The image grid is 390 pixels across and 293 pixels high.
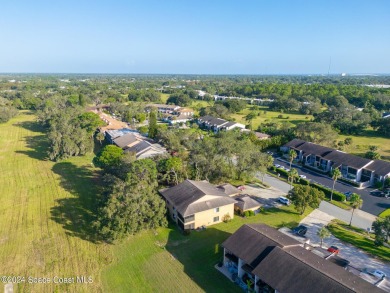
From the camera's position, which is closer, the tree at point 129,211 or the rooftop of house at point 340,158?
the tree at point 129,211

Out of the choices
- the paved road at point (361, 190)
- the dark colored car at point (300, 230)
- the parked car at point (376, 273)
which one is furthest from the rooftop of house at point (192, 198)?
the paved road at point (361, 190)

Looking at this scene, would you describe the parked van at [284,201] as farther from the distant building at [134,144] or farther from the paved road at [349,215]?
the distant building at [134,144]

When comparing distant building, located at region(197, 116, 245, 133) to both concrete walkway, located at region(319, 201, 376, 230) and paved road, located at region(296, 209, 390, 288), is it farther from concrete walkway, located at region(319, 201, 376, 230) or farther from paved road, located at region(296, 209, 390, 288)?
paved road, located at region(296, 209, 390, 288)

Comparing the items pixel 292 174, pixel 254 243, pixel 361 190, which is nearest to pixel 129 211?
pixel 254 243

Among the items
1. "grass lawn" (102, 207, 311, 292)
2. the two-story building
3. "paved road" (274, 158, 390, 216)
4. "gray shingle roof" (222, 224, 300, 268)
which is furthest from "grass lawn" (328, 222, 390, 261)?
the two-story building

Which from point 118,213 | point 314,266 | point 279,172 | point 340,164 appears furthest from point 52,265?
point 340,164

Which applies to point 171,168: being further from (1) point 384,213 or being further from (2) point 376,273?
(1) point 384,213
